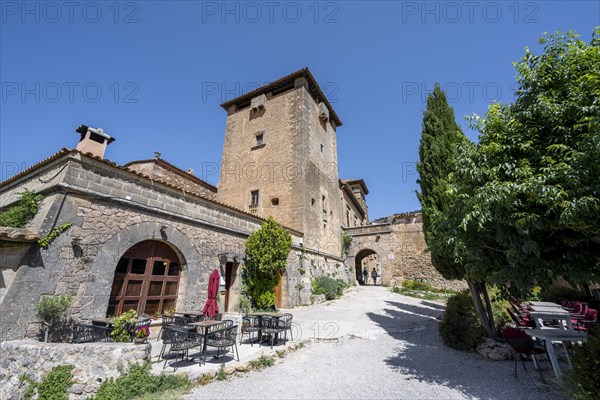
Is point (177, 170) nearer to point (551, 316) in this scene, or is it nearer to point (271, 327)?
point (271, 327)

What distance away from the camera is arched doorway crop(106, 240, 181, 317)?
635cm

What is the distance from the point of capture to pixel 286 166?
15.2 metres

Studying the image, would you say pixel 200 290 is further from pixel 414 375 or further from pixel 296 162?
pixel 296 162

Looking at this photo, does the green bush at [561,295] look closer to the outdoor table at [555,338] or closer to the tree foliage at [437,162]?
the tree foliage at [437,162]

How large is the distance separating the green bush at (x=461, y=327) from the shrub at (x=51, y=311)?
Answer: 28.6 feet

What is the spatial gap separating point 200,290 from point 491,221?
24.9 feet

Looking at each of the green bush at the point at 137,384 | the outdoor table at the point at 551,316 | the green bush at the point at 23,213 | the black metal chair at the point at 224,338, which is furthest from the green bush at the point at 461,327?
the green bush at the point at 23,213

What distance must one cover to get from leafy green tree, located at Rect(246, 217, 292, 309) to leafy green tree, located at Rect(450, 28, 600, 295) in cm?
679

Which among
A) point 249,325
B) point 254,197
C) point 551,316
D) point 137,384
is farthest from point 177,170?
point 551,316

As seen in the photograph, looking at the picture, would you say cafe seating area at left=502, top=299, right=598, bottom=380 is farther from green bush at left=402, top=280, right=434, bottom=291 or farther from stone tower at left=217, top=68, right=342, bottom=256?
stone tower at left=217, top=68, right=342, bottom=256

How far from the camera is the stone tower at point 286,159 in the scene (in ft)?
48.4

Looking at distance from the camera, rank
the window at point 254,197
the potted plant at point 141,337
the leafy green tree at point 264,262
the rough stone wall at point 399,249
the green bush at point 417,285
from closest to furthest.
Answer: the potted plant at point 141,337 → the leafy green tree at point 264,262 → the window at point 254,197 → the green bush at point 417,285 → the rough stone wall at point 399,249

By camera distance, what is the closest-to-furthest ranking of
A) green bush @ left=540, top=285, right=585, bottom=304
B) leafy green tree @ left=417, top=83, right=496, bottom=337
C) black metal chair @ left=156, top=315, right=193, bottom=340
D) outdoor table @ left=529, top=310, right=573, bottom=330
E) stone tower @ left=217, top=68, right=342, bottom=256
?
outdoor table @ left=529, top=310, right=573, bottom=330
black metal chair @ left=156, top=315, right=193, bottom=340
leafy green tree @ left=417, top=83, right=496, bottom=337
green bush @ left=540, top=285, right=585, bottom=304
stone tower @ left=217, top=68, right=342, bottom=256

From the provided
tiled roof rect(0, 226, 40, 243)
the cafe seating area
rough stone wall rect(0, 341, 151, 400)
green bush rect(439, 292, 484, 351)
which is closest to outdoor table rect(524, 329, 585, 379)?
the cafe seating area
